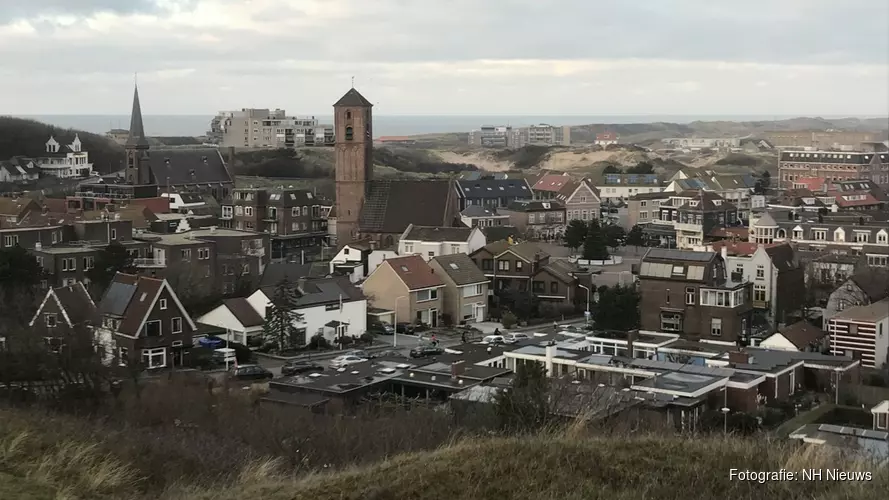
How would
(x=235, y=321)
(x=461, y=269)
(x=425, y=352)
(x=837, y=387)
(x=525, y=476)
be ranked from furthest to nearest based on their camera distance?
(x=461, y=269) → (x=235, y=321) → (x=425, y=352) → (x=837, y=387) → (x=525, y=476)

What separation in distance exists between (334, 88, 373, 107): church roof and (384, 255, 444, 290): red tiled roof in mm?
9044

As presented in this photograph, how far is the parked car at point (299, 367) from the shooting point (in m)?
17.3

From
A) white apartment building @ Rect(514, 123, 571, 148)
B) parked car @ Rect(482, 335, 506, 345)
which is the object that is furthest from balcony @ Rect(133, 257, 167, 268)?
white apartment building @ Rect(514, 123, 571, 148)

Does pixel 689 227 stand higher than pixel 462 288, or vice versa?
pixel 689 227

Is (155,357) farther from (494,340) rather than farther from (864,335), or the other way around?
(864,335)

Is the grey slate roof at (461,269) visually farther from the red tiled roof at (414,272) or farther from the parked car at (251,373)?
the parked car at (251,373)

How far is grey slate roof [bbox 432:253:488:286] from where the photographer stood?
76.4 ft

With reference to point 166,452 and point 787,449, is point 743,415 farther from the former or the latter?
point 166,452

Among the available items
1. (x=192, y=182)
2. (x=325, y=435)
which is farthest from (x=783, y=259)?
(x=192, y=182)

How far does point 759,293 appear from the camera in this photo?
23000mm

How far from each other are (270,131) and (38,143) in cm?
1904

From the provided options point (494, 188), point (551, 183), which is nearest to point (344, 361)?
point (494, 188)

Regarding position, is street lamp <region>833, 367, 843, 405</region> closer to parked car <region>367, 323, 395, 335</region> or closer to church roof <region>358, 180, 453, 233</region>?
parked car <region>367, 323, 395, 335</region>

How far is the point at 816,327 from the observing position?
20375mm
